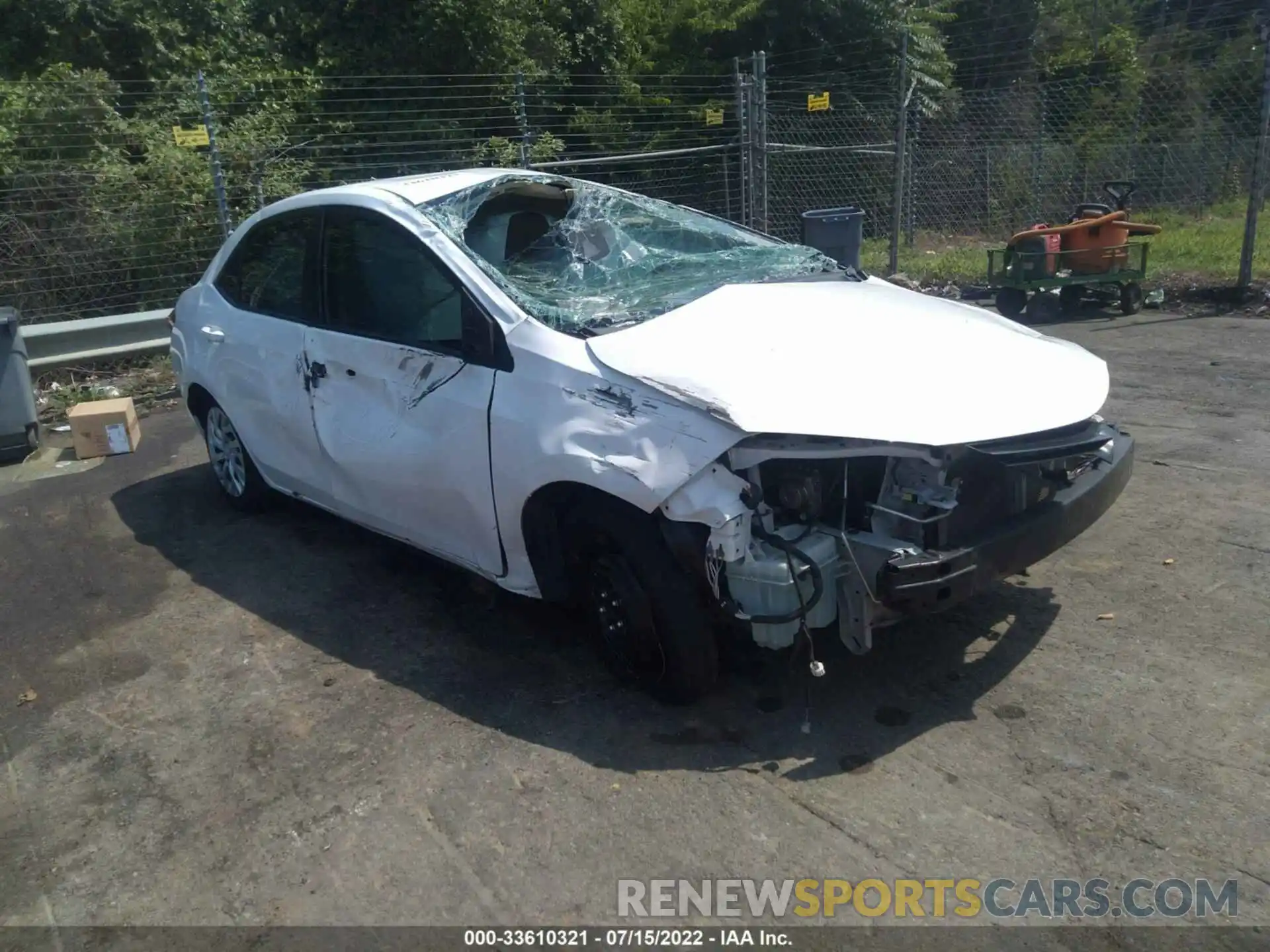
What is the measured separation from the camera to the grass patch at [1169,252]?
1226 centimetres

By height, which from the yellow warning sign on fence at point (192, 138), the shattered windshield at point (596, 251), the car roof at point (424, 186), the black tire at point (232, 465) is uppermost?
the yellow warning sign on fence at point (192, 138)

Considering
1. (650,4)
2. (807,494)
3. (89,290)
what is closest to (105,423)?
(89,290)

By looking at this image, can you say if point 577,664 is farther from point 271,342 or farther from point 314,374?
point 271,342

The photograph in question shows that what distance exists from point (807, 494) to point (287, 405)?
9.00 feet

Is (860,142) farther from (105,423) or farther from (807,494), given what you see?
(807,494)

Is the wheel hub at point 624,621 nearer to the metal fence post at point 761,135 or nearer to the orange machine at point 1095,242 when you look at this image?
the orange machine at point 1095,242

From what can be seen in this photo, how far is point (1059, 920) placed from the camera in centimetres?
283

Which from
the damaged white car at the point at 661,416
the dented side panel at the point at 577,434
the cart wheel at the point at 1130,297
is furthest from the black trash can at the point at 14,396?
the cart wheel at the point at 1130,297

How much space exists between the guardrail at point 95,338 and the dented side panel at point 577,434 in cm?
632

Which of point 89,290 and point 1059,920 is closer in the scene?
point 1059,920

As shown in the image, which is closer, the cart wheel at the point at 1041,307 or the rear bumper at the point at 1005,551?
the rear bumper at the point at 1005,551

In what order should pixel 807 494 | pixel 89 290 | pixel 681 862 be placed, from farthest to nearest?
pixel 89 290 → pixel 807 494 → pixel 681 862

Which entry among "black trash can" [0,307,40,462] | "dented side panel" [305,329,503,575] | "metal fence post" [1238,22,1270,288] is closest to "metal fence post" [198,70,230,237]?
"black trash can" [0,307,40,462]

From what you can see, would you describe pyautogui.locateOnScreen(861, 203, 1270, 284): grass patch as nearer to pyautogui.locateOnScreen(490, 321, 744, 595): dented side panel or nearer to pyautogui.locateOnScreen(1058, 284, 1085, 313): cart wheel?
pyautogui.locateOnScreen(1058, 284, 1085, 313): cart wheel
